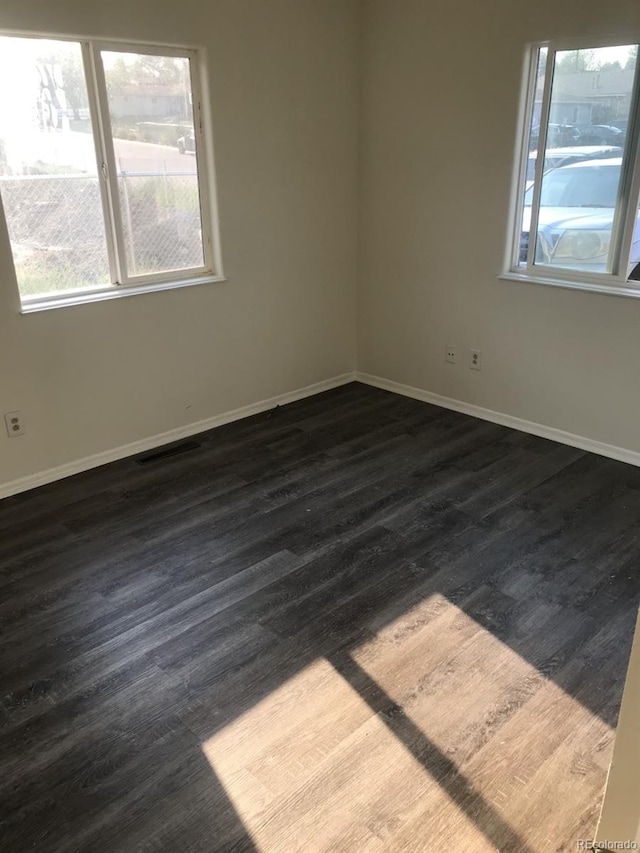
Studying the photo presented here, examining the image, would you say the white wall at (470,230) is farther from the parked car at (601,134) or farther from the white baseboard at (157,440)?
the white baseboard at (157,440)

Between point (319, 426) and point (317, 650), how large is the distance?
6.49 feet

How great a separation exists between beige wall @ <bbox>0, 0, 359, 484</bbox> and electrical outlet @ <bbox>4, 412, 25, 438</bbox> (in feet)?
0.10

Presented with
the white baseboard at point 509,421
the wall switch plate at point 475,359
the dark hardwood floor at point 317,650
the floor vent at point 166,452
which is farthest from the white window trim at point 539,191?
the floor vent at point 166,452

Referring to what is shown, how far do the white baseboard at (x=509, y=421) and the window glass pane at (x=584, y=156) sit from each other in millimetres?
913

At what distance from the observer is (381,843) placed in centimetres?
171

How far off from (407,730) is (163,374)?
2456mm

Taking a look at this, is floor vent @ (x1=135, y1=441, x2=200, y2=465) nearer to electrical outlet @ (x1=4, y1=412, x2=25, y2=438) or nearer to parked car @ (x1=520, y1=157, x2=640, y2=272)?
electrical outlet @ (x1=4, y1=412, x2=25, y2=438)

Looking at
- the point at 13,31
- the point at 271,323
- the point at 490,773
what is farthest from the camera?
the point at 271,323

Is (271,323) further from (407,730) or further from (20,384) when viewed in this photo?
(407,730)

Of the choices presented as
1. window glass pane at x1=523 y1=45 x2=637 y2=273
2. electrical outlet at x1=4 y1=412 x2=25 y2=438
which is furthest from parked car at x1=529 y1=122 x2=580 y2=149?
electrical outlet at x1=4 y1=412 x2=25 y2=438

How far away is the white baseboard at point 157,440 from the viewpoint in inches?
136

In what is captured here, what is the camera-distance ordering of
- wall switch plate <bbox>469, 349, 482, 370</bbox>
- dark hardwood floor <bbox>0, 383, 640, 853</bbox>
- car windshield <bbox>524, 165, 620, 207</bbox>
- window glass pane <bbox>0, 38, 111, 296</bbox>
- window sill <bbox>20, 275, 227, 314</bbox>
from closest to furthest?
dark hardwood floor <bbox>0, 383, 640, 853</bbox> → window glass pane <bbox>0, 38, 111, 296</bbox> → window sill <bbox>20, 275, 227, 314</bbox> → car windshield <bbox>524, 165, 620, 207</bbox> → wall switch plate <bbox>469, 349, 482, 370</bbox>

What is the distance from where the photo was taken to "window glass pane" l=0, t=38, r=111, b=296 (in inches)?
120

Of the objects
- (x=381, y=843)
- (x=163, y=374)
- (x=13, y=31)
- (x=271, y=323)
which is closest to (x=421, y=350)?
(x=271, y=323)
